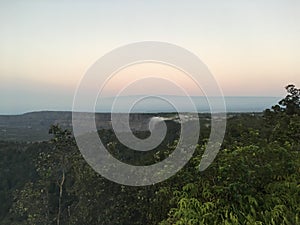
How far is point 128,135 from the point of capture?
3869 millimetres

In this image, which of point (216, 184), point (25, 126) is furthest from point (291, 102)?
point (25, 126)

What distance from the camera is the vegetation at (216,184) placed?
233 centimetres

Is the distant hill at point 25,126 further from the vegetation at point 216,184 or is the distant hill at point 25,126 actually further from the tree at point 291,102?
the tree at point 291,102

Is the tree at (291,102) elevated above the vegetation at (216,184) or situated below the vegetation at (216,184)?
above

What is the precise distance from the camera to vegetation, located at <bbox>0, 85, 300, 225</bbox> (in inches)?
91.7

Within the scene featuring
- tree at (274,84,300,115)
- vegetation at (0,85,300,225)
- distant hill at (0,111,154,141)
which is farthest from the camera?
distant hill at (0,111,154,141)

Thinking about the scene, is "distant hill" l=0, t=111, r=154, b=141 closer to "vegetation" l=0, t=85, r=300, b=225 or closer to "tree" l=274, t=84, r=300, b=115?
"vegetation" l=0, t=85, r=300, b=225

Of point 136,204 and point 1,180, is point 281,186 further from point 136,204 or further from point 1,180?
point 1,180

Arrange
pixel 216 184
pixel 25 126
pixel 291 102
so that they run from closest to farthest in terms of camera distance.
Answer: pixel 216 184
pixel 291 102
pixel 25 126

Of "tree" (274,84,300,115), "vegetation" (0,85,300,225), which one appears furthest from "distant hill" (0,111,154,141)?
"tree" (274,84,300,115)

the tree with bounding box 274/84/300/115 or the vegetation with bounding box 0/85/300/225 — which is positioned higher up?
the tree with bounding box 274/84/300/115

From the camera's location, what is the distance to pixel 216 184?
271 centimetres

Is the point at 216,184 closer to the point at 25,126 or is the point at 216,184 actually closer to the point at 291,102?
the point at 291,102

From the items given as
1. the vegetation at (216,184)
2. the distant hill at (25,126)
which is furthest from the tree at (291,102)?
the distant hill at (25,126)
